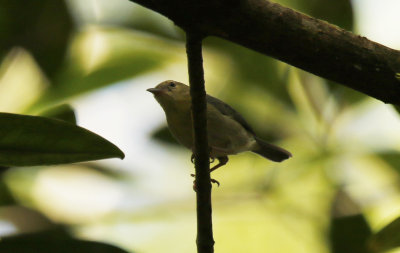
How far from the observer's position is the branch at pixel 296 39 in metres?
1.47

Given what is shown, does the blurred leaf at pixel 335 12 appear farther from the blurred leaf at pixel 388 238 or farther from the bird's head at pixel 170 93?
the blurred leaf at pixel 388 238

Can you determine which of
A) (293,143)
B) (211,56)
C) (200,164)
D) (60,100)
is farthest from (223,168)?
(200,164)

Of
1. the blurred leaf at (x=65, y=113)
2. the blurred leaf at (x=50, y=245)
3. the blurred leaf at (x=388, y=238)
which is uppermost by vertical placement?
the blurred leaf at (x=65, y=113)

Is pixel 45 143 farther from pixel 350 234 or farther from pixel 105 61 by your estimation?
pixel 105 61

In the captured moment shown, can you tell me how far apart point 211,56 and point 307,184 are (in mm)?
1008

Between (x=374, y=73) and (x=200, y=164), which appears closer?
(x=374, y=73)

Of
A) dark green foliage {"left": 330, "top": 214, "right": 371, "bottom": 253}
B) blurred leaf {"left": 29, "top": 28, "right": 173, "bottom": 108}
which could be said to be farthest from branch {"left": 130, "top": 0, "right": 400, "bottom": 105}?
blurred leaf {"left": 29, "top": 28, "right": 173, "bottom": 108}

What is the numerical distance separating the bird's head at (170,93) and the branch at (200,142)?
1.77 meters

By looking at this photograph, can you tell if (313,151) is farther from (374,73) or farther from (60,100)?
(374,73)

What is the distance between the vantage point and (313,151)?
12.1 ft

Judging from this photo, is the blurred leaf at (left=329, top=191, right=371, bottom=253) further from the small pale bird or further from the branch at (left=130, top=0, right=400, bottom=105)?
the small pale bird

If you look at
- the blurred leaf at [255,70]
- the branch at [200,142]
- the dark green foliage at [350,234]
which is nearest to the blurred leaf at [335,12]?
the blurred leaf at [255,70]

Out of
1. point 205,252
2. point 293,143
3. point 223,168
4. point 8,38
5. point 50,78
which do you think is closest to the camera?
point 205,252

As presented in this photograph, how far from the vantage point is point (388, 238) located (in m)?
1.98
